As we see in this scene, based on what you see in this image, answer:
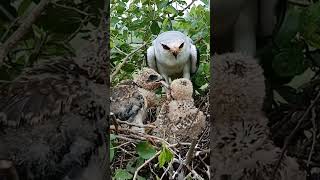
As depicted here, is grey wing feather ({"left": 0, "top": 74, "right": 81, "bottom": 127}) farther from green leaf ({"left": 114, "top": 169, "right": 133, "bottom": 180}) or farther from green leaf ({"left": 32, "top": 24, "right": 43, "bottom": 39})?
green leaf ({"left": 114, "top": 169, "right": 133, "bottom": 180})

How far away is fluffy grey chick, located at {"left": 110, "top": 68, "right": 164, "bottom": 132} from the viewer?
126 centimetres

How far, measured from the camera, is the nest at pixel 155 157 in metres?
1.17

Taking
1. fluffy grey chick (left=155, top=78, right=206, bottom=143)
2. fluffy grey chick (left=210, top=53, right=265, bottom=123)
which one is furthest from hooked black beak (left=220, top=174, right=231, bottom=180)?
fluffy grey chick (left=155, top=78, right=206, bottom=143)

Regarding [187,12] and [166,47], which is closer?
[166,47]

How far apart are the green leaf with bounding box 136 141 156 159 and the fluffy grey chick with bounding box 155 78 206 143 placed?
0.10m

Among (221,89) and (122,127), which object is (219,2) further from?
(122,127)

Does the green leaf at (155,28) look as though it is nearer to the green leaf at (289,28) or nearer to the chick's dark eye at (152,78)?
the chick's dark eye at (152,78)

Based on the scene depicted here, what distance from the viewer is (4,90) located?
874mm

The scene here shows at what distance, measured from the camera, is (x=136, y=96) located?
1.27 meters

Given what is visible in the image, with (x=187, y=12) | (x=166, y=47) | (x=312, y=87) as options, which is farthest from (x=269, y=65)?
(x=187, y=12)

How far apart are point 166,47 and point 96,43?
0.40 m

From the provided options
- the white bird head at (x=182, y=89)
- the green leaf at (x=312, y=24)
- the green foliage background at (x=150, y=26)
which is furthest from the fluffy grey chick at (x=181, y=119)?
the green leaf at (x=312, y=24)

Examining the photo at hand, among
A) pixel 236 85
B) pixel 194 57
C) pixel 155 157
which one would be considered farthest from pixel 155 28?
pixel 236 85

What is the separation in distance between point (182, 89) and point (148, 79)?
12cm
